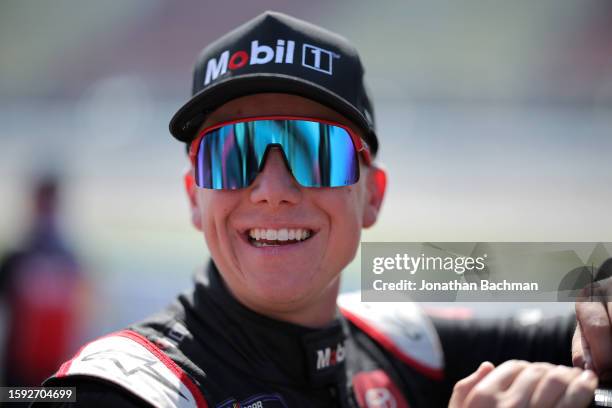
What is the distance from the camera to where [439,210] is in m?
9.04

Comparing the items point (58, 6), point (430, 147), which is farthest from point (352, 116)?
point (58, 6)

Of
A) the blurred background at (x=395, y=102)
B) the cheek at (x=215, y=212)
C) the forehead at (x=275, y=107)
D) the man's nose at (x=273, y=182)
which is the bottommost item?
the cheek at (x=215, y=212)

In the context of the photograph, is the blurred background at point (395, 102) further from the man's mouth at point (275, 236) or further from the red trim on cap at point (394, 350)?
the man's mouth at point (275, 236)

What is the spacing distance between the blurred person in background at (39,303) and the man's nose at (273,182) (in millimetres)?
3293

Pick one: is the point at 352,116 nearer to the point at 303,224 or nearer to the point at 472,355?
the point at 303,224

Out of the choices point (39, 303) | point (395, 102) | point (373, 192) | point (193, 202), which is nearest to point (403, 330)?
point (373, 192)

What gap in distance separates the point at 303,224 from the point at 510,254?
0.52 metres

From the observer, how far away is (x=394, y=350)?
6.38 ft

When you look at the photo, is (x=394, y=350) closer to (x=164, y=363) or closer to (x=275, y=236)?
(x=275, y=236)

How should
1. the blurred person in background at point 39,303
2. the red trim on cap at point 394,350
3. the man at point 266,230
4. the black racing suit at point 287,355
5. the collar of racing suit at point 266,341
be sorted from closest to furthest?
the black racing suit at point 287,355
the man at point 266,230
the collar of racing suit at point 266,341
the red trim on cap at point 394,350
the blurred person in background at point 39,303

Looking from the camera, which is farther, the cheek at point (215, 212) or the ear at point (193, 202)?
the ear at point (193, 202)

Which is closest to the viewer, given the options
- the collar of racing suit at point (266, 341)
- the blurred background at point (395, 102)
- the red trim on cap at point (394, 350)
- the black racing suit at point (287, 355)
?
the black racing suit at point (287, 355)

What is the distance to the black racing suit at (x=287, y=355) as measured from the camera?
1.31 meters

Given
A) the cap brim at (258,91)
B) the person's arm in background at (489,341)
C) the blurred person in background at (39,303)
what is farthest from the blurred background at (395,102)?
the cap brim at (258,91)
